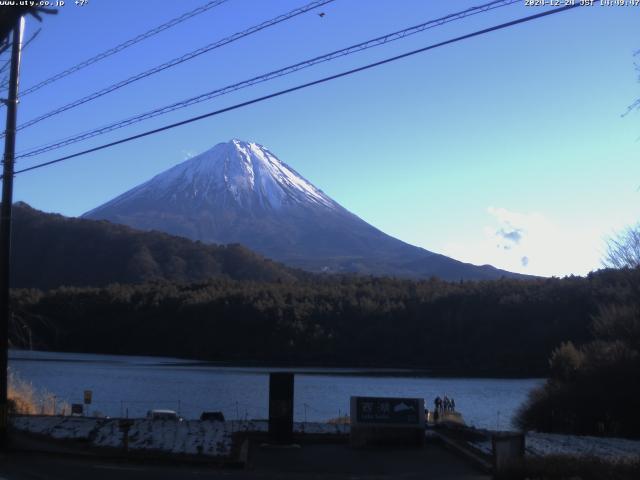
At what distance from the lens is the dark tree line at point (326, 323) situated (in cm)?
8400

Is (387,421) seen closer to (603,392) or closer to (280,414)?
(280,414)

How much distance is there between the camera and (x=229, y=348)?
302 ft

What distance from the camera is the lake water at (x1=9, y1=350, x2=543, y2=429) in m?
37.9

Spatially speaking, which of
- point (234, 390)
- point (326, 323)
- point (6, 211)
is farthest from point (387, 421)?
point (326, 323)

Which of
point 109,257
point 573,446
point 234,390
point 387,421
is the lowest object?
point 234,390

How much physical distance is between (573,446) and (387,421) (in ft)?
13.9

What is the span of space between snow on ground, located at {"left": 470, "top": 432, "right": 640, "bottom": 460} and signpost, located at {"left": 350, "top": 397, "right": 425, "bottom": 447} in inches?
55.7

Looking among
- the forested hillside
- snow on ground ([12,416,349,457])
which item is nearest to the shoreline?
the forested hillside

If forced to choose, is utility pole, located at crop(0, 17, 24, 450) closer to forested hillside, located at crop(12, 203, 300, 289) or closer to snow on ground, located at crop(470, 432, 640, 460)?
snow on ground, located at crop(470, 432, 640, 460)

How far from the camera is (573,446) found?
1944 centimetres

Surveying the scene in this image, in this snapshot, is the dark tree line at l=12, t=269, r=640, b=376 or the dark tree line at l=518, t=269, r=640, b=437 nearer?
the dark tree line at l=518, t=269, r=640, b=437

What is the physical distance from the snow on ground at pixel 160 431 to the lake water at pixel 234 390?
12.9m

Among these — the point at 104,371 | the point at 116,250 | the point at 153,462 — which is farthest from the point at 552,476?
the point at 116,250

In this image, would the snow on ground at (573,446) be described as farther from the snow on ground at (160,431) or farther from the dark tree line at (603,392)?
the dark tree line at (603,392)
